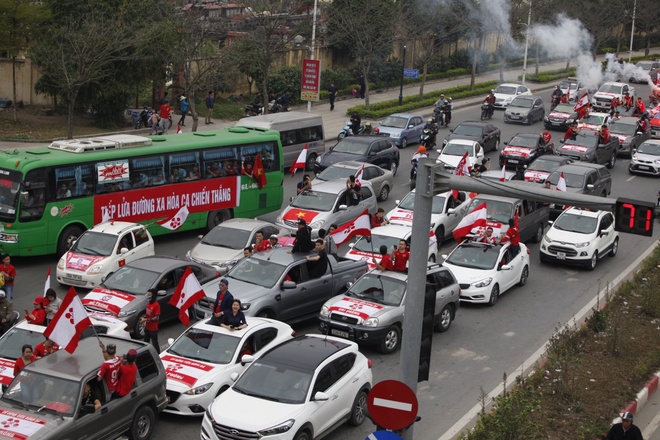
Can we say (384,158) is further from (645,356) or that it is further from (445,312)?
(645,356)

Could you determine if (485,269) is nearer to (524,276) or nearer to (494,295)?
(494,295)

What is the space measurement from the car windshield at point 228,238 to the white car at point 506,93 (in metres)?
34.5

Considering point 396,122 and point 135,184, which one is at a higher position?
point 396,122

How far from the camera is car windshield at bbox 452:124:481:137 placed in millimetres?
39906

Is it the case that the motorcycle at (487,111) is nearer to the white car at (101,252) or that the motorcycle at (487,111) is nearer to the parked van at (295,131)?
the parked van at (295,131)

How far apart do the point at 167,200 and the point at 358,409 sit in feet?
42.4

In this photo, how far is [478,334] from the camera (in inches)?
802

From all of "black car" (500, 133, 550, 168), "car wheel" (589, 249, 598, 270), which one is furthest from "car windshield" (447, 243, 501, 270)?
"black car" (500, 133, 550, 168)

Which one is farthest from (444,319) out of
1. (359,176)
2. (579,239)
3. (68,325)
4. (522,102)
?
(522,102)

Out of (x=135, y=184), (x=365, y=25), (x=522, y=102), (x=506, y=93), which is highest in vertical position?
(x=365, y=25)

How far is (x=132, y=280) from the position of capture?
19.3 metres

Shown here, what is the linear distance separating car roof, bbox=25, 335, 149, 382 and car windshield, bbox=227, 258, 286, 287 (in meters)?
4.75

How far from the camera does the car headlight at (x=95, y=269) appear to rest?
21.4 m

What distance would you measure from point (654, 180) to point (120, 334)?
27154mm
